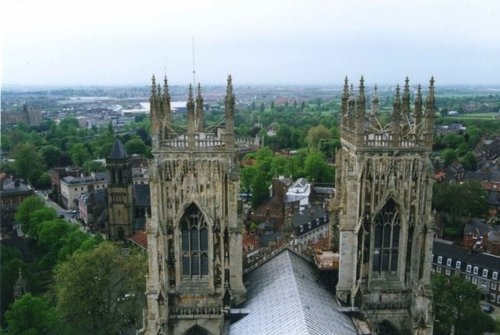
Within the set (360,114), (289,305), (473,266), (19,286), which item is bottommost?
(473,266)

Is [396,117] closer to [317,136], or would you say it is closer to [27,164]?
Answer: [27,164]

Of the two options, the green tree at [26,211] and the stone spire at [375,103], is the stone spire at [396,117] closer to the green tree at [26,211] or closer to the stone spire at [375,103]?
the stone spire at [375,103]

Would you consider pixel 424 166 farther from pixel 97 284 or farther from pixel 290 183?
pixel 290 183

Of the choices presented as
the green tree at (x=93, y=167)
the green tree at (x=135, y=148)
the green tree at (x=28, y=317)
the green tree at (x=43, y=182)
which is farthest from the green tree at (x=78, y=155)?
the green tree at (x=28, y=317)

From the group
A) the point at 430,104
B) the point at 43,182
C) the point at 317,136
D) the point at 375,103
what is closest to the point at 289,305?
the point at 430,104

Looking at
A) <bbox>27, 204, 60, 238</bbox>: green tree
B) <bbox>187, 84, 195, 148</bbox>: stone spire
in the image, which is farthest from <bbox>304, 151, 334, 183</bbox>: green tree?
<bbox>187, 84, 195, 148</bbox>: stone spire
